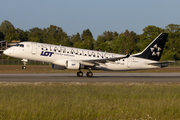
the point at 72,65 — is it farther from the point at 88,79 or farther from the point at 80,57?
the point at 88,79

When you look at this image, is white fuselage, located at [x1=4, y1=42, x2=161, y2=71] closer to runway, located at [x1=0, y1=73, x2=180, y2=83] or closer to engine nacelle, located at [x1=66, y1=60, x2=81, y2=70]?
engine nacelle, located at [x1=66, y1=60, x2=81, y2=70]

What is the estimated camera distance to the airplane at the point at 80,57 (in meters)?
34.0

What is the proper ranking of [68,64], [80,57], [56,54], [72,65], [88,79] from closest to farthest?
[88,79], [68,64], [72,65], [56,54], [80,57]

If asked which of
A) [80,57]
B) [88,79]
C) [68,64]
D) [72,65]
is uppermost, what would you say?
[80,57]

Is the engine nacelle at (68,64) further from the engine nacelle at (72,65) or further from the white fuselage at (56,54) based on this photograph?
the white fuselage at (56,54)

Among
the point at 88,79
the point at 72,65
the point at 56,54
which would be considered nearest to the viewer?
the point at 88,79

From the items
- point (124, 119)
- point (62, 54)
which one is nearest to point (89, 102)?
point (124, 119)

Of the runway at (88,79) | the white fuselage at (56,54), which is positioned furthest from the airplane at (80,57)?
the runway at (88,79)

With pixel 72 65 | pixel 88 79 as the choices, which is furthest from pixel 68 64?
pixel 88 79

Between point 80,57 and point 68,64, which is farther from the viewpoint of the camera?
point 80,57

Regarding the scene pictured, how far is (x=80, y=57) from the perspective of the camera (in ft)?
118

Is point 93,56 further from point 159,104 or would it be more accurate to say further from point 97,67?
point 159,104

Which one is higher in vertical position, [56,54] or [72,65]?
[56,54]

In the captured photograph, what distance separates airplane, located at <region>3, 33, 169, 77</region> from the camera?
34.0m
